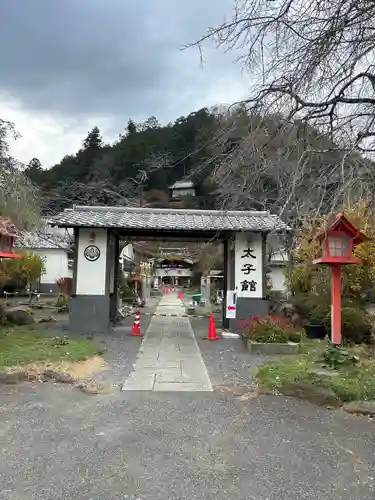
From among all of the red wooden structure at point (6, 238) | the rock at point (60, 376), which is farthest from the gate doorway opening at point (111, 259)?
the rock at point (60, 376)

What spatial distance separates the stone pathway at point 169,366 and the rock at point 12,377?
1.64m

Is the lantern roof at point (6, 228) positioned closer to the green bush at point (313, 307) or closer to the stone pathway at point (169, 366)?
the stone pathway at point (169, 366)

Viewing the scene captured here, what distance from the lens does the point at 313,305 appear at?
44.6 feet

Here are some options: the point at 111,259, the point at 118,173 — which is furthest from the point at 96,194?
the point at 111,259

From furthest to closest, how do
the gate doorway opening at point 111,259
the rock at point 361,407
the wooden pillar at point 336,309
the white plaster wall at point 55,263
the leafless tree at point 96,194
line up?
the white plaster wall at point 55,263
the leafless tree at point 96,194
the gate doorway opening at point 111,259
the wooden pillar at point 336,309
the rock at point 361,407

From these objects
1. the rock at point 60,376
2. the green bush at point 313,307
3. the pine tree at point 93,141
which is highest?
the pine tree at point 93,141

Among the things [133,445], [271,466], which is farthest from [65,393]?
[271,466]

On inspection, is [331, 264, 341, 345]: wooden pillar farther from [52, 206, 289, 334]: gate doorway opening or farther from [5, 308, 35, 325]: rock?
[5, 308, 35, 325]: rock

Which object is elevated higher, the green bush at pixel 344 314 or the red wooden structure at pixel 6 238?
the red wooden structure at pixel 6 238

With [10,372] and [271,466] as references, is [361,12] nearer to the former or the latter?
[271,466]

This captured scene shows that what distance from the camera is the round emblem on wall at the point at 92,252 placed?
13.9 metres

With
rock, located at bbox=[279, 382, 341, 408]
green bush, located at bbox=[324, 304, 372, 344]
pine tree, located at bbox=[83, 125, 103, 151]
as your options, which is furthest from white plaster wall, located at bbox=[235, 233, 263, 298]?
pine tree, located at bbox=[83, 125, 103, 151]

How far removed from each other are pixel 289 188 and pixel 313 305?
9.23m

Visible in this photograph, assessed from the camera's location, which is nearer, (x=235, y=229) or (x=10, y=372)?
(x=10, y=372)
